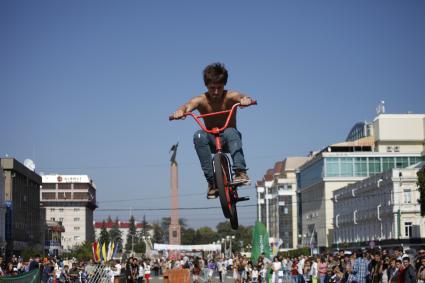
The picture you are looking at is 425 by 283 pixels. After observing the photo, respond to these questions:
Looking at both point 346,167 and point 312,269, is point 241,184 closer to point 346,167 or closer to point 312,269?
point 312,269

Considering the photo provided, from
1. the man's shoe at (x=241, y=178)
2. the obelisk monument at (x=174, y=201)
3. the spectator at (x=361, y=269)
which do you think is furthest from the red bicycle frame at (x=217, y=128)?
the obelisk monument at (x=174, y=201)

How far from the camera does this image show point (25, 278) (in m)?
21.0

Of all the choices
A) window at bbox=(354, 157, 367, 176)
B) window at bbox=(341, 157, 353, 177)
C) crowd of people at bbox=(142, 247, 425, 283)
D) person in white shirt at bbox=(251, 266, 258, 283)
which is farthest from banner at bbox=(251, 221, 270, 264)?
window at bbox=(341, 157, 353, 177)

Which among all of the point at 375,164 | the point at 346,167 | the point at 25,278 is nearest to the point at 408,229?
the point at 375,164

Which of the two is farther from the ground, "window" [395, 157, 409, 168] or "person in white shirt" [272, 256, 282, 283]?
"window" [395, 157, 409, 168]

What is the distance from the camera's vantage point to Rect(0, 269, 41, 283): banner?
20573 millimetres

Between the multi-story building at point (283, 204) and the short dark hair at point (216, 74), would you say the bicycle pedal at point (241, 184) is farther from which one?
the multi-story building at point (283, 204)

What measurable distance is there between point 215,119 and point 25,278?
11644 millimetres

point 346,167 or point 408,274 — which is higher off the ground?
point 346,167

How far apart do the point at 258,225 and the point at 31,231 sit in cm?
6565

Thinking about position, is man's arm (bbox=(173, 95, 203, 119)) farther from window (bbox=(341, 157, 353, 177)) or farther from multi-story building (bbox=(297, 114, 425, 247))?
window (bbox=(341, 157, 353, 177))

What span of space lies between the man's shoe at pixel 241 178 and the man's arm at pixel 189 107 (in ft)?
3.85

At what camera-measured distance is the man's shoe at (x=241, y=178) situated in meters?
11.2

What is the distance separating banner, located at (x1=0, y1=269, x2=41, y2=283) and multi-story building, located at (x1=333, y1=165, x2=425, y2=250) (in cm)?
5578
